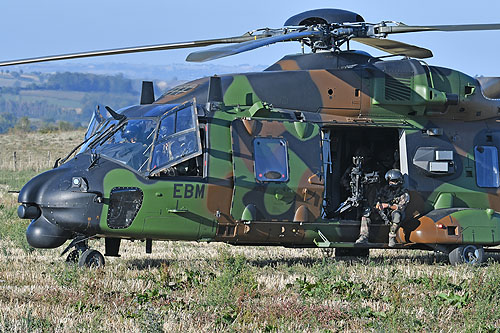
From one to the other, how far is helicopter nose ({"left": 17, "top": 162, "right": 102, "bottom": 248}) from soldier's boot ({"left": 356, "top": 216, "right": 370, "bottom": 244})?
3913 millimetres

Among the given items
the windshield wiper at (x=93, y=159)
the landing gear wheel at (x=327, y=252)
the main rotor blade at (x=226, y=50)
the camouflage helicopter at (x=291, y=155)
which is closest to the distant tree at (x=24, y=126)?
the landing gear wheel at (x=327, y=252)

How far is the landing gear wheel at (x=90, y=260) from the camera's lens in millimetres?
11062

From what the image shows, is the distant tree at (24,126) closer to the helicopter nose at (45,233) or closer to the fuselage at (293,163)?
the fuselage at (293,163)

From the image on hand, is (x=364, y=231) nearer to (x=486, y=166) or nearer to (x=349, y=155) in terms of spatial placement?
(x=349, y=155)

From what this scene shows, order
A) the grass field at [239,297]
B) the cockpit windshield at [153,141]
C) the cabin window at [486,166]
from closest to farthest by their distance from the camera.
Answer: the grass field at [239,297]
the cockpit windshield at [153,141]
the cabin window at [486,166]

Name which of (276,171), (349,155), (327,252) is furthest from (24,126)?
(276,171)

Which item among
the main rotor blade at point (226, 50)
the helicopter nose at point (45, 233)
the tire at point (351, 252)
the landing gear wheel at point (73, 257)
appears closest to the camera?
the main rotor blade at point (226, 50)

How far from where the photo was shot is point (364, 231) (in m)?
12.3

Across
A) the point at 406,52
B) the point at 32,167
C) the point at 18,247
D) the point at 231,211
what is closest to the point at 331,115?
the point at 406,52

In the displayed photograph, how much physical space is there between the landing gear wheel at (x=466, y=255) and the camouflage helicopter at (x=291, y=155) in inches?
0.8

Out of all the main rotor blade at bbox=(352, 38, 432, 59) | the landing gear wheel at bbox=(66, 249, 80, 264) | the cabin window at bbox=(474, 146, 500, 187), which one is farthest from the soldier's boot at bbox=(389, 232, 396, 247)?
the landing gear wheel at bbox=(66, 249, 80, 264)

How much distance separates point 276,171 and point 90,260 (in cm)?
285

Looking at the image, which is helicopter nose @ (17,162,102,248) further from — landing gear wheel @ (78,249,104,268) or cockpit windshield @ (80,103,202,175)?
cockpit windshield @ (80,103,202,175)

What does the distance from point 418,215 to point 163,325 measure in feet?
20.8
